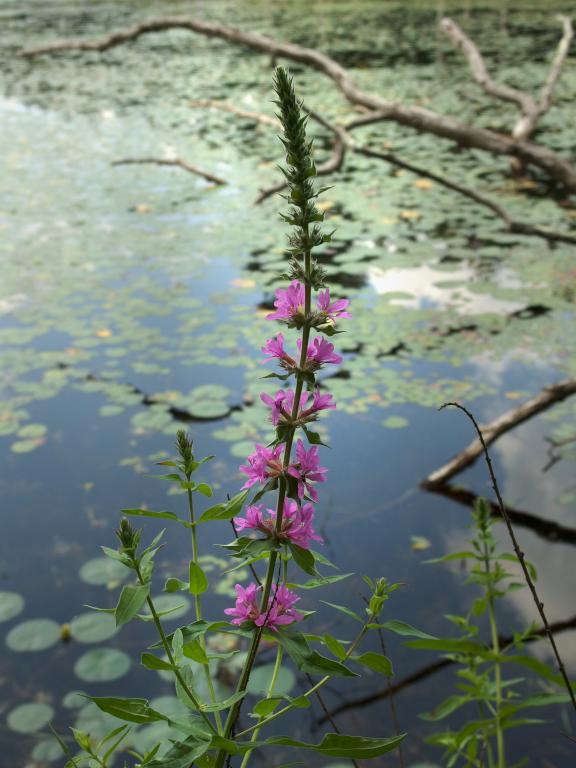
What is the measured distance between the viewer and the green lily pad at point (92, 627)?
2.18m

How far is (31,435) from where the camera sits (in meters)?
3.11

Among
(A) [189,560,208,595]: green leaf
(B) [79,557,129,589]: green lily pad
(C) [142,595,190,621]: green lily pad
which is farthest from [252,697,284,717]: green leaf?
(B) [79,557,129,589]: green lily pad

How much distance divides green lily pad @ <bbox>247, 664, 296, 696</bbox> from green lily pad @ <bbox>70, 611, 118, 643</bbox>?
413 millimetres

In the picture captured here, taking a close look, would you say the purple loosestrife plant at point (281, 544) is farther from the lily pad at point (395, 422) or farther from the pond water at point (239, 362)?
the lily pad at point (395, 422)

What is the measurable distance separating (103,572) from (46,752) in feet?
2.01

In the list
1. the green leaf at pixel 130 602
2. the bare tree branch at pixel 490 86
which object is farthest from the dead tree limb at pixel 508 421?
the bare tree branch at pixel 490 86

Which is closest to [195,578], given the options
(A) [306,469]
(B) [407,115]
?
(A) [306,469]

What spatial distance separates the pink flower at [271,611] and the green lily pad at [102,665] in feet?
4.28

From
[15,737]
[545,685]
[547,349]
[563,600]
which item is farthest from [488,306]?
[15,737]

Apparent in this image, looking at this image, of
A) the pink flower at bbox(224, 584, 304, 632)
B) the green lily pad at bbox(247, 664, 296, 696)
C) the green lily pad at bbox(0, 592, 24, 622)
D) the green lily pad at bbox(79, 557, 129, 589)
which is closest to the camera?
the pink flower at bbox(224, 584, 304, 632)

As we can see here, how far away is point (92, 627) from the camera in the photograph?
2.21 metres

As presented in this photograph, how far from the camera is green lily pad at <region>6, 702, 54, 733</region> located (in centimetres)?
193

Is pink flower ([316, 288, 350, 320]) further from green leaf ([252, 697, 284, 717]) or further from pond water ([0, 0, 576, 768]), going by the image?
pond water ([0, 0, 576, 768])

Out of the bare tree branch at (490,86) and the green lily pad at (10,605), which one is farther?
the bare tree branch at (490,86)
